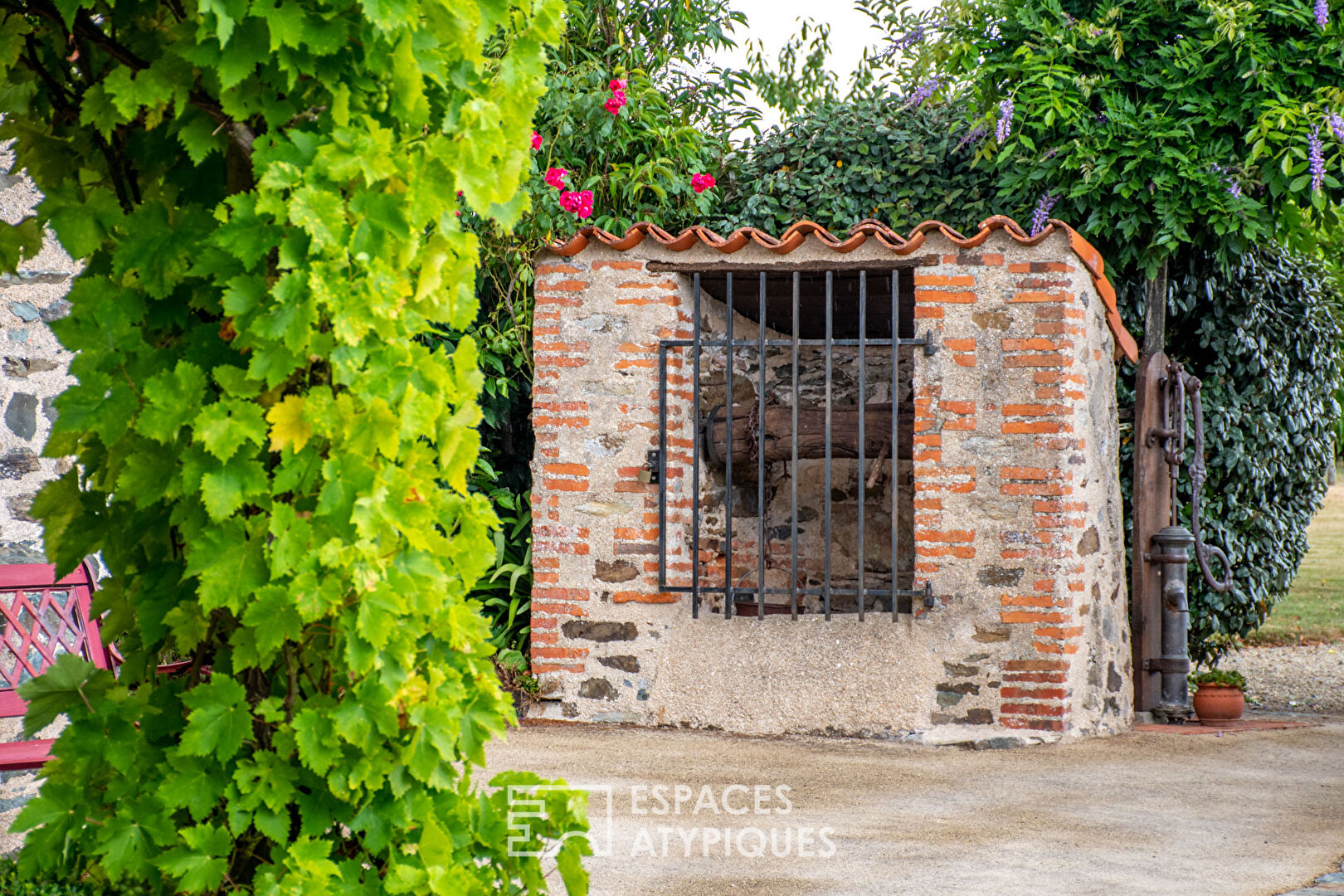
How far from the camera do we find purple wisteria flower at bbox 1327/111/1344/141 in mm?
5766

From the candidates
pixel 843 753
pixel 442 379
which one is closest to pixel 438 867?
pixel 442 379

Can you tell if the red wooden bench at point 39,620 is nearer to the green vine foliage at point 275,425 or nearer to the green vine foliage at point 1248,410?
the green vine foliage at point 275,425

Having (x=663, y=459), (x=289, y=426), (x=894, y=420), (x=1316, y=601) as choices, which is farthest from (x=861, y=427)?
(x=1316, y=601)

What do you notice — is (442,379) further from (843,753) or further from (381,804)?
(843,753)

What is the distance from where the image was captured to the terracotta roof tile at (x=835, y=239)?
5.21 meters

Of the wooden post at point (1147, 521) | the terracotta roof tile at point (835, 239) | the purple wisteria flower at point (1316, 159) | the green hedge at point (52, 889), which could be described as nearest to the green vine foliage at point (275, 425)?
the green hedge at point (52, 889)

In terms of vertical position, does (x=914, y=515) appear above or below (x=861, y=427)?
below

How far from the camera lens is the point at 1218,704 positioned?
604cm

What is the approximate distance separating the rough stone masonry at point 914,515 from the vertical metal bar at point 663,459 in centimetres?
6

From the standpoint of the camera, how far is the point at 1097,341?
5.69 meters

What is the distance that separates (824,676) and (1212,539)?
283 centimetres

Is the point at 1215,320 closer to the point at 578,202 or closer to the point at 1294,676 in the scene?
the point at 1294,676

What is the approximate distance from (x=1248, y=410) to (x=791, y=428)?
2.91m

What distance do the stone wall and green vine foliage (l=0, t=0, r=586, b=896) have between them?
2.45 metres
